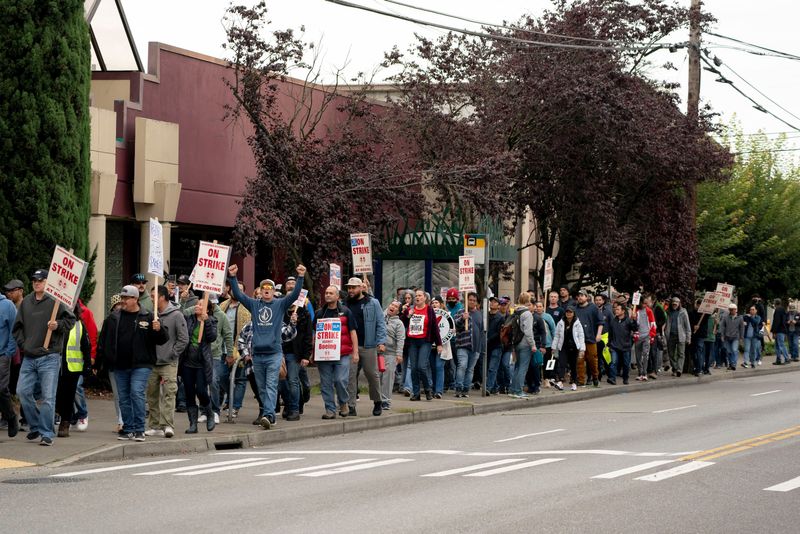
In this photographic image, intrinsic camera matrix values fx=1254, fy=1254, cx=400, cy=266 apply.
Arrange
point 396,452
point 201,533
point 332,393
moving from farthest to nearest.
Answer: point 332,393 < point 396,452 < point 201,533

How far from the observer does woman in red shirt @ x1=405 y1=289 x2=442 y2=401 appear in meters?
21.6

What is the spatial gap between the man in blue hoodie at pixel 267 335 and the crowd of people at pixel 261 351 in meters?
0.02

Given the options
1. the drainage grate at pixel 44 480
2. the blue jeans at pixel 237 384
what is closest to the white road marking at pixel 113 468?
the drainage grate at pixel 44 480

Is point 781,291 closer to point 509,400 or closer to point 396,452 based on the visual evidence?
point 509,400

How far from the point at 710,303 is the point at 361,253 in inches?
533

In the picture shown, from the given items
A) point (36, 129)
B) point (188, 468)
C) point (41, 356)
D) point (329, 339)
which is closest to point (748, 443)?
point (329, 339)

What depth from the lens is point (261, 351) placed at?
16797 mm

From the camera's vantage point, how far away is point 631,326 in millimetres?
28828

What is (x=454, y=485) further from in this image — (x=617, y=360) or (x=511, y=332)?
(x=617, y=360)

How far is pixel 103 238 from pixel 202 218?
3718mm

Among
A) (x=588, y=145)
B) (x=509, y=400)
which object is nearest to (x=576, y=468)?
(x=509, y=400)

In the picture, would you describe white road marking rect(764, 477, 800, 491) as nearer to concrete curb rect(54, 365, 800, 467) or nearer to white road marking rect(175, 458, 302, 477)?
white road marking rect(175, 458, 302, 477)

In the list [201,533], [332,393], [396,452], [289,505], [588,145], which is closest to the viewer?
[201,533]

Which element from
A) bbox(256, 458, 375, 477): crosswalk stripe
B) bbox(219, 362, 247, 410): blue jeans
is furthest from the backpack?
bbox(256, 458, 375, 477): crosswalk stripe
